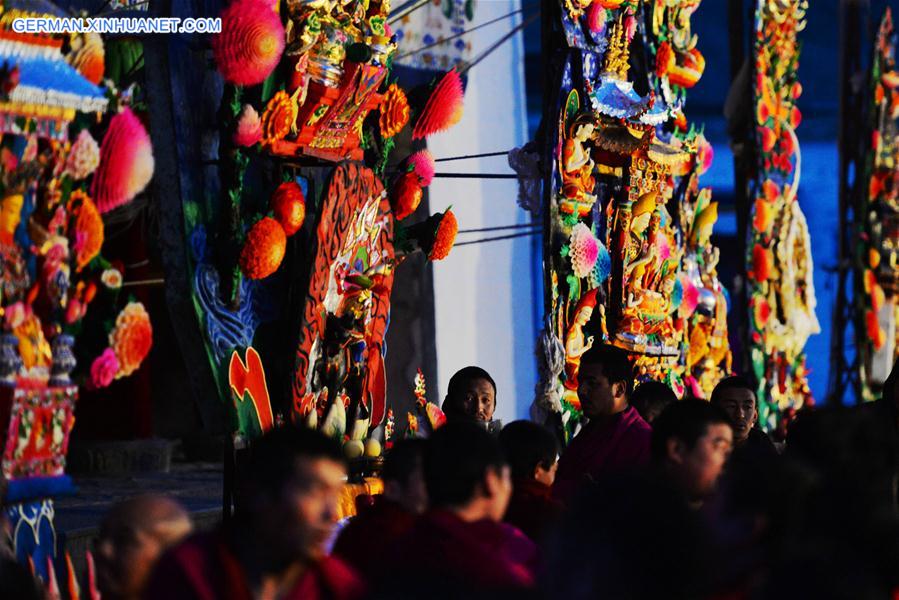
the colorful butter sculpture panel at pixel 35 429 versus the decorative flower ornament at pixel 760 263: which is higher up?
the decorative flower ornament at pixel 760 263

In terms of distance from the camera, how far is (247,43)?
6.21m

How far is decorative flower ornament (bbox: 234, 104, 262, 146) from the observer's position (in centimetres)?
635

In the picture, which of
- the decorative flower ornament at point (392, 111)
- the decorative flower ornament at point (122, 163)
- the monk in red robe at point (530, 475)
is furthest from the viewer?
the decorative flower ornament at point (392, 111)

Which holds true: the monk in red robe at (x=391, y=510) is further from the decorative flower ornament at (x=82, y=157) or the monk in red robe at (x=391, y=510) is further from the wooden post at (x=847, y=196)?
the wooden post at (x=847, y=196)

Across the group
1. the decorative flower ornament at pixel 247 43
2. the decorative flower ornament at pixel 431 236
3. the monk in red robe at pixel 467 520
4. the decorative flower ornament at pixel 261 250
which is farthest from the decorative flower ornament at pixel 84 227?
the monk in red robe at pixel 467 520

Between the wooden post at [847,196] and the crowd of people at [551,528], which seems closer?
the crowd of people at [551,528]

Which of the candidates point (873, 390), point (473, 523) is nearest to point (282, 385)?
point (473, 523)

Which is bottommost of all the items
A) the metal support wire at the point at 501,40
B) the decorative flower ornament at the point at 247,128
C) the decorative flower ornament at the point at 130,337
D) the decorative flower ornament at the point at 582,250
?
the decorative flower ornament at the point at 130,337

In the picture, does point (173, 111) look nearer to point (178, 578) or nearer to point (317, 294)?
point (317, 294)

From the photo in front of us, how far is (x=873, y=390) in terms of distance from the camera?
39.0ft

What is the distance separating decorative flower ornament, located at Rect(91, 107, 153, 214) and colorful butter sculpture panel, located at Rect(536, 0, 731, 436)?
2495 mm

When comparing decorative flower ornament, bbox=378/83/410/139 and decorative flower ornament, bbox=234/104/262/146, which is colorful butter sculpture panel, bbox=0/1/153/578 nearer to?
decorative flower ornament, bbox=234/104/262/146

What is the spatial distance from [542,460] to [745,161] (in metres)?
6.87

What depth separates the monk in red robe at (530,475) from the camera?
13.2ft
